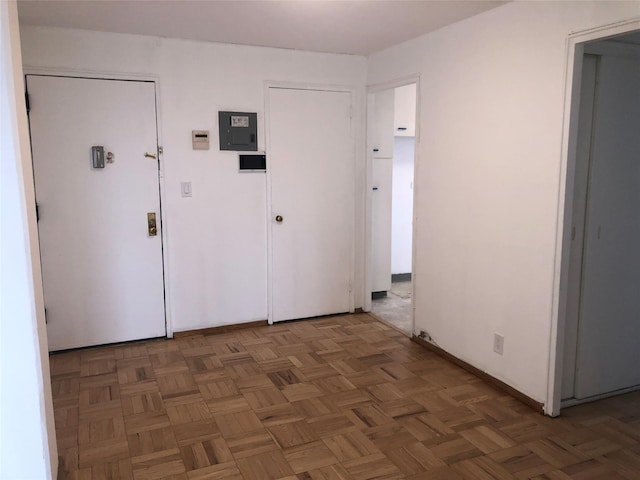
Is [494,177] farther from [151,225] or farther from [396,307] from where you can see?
[151,225]

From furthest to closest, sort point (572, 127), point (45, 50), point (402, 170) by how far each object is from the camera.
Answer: point (402, 170) < point (45, 50) < point (572, 127)

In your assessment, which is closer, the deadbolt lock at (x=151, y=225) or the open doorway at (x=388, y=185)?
the deadbolt lock at (x=151, y=225)

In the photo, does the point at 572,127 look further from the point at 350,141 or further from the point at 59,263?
the point at 59,263

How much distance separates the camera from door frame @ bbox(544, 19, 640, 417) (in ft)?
8.30

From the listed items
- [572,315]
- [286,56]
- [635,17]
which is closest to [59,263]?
[286,56]

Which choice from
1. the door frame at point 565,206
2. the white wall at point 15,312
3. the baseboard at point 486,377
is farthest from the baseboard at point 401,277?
the white wall at point 15,312

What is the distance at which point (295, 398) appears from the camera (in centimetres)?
303

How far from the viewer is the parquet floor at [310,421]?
92.4 inches

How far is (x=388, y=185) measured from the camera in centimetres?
500

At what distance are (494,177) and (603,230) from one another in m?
0.66

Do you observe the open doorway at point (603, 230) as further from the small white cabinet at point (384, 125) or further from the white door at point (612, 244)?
the small white cabinet at point (384, 125)

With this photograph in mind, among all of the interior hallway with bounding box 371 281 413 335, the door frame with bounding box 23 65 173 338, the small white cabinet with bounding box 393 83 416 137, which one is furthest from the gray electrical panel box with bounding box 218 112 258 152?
the interior hallway with bounding box 371 281 413 335

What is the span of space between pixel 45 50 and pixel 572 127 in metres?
3.29

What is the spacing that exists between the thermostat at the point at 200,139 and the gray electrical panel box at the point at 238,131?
0.38 feet
